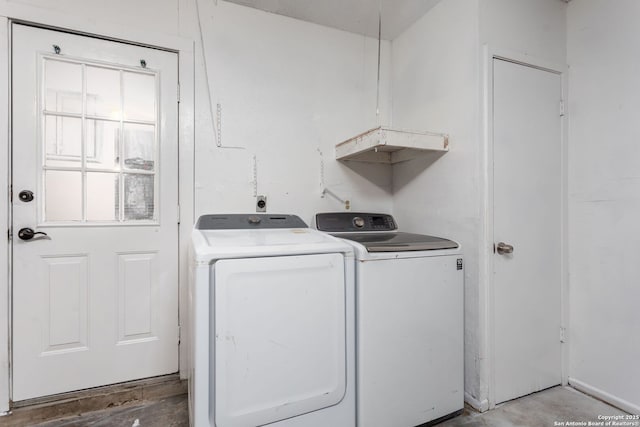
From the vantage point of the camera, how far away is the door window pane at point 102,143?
1.82 meters

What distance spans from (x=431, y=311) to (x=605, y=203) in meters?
1.26

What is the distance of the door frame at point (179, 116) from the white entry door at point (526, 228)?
1.88 m

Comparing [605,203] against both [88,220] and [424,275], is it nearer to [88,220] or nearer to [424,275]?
[424,275]

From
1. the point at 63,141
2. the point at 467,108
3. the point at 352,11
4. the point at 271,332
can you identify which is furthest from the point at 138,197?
the point at 467,108

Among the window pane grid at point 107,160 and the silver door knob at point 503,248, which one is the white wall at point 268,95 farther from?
the silver door knob at point 503,248

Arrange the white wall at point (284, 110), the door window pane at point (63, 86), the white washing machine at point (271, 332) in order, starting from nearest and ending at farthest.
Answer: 1. the white washing machine at point (271, 332)
2. the door window pane at point (63, 86)
3. the white wall at point (284, 110)

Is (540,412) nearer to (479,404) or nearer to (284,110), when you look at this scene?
(479,404)

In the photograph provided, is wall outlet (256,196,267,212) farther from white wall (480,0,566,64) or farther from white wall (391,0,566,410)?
white wall (480,0,566,64)

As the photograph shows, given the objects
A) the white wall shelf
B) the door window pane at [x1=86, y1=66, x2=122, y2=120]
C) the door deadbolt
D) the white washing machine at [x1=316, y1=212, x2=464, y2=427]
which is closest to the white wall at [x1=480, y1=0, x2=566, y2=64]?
the white wall shelf

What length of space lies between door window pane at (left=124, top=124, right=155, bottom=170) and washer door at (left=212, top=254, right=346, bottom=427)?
110 cm

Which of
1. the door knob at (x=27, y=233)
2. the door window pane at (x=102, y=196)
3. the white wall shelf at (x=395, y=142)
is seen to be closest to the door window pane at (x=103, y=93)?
the door window pane at (x=102, y=196)

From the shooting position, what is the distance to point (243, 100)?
212 cm

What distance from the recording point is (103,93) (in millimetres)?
1843

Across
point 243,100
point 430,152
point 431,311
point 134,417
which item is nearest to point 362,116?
point 430,152
